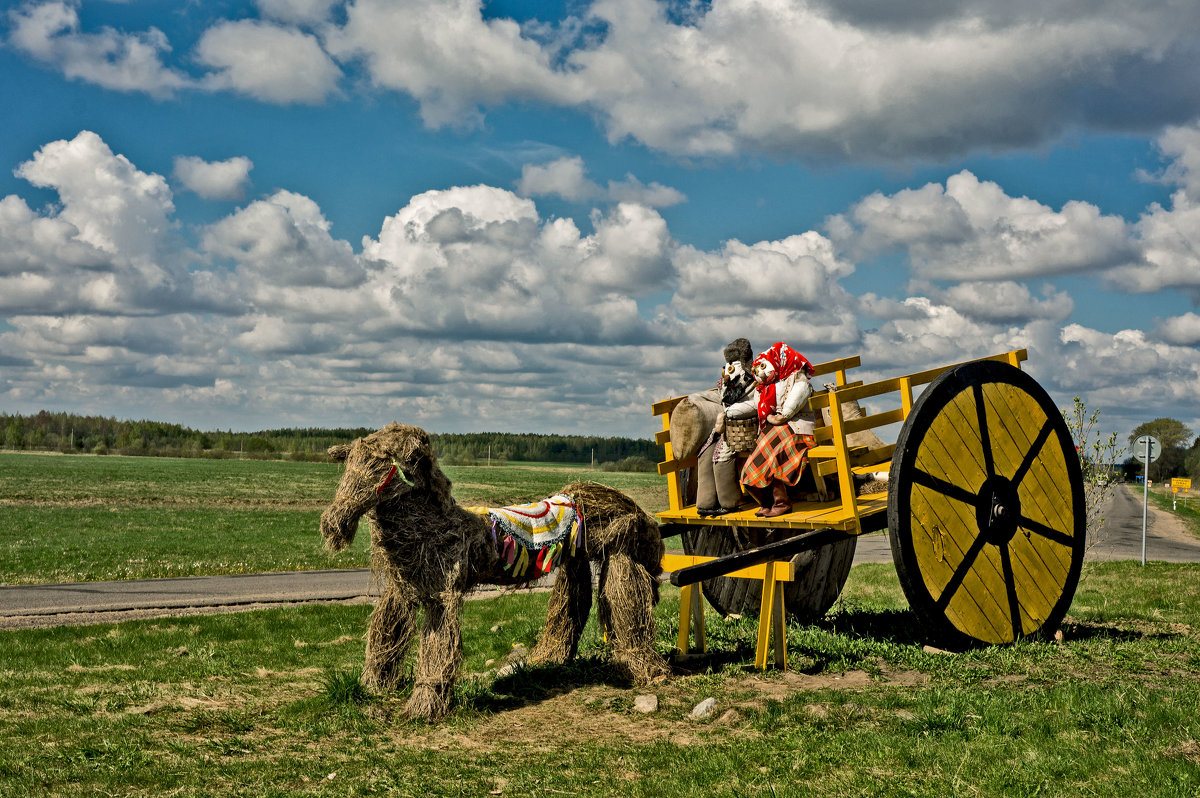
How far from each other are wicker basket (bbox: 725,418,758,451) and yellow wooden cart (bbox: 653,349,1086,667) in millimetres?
567

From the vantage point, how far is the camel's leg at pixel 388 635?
6.68 m

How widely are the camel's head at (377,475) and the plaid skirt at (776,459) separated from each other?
2904mm

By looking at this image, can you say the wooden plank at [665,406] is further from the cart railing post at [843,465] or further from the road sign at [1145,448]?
the road sign at [1145,448]

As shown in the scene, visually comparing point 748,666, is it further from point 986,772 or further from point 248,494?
point 248,494

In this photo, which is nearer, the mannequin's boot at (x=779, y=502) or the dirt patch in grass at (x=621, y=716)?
the dirt patch in grass at (x=621, y=716)

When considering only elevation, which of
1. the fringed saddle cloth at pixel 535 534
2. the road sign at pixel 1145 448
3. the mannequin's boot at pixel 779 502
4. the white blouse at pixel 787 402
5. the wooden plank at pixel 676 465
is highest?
the white blouse at pixel 787 402

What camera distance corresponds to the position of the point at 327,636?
1068cm

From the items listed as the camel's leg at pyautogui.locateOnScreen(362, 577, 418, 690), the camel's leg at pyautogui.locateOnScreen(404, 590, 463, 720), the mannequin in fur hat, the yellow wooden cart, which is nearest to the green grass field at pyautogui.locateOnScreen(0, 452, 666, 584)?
the mannequin in fur hat

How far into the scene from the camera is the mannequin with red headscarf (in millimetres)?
7832

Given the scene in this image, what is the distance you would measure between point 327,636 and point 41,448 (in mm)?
110116

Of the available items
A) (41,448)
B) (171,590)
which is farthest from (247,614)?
(41,448)

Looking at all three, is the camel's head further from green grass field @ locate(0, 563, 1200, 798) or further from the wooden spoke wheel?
the wooden spoke wheel

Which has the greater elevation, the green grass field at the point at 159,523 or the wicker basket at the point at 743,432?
the wicker basket at the point at 743,432

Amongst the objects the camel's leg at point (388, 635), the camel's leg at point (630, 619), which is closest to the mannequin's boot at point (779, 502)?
the camel's leg at point (630, 619)
